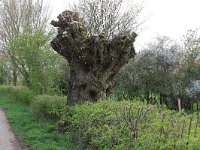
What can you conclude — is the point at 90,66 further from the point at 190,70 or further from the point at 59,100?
the point at 190,70

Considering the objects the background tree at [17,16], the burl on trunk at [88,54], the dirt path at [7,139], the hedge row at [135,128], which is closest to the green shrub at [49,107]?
the burl on trunk at [88,54]

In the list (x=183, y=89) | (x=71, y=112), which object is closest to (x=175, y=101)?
(x=183, y=89)

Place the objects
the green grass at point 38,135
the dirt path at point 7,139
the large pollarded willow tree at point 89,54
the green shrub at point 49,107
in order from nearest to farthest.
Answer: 1. the green grass at point 38,135
2. the dirt path at point 7,139
3. the large pollarded willow tree at point 89,54
4. the green shrub at point 49,107

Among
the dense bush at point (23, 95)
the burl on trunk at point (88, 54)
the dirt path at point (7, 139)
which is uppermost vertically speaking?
the burl on trunk at point (88, 54)

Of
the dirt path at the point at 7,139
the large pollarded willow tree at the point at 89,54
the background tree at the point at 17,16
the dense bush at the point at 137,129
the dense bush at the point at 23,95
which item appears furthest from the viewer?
the background tree at the point at 17,16

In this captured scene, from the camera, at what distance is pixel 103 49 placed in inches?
582

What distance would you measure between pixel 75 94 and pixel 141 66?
35.1ft

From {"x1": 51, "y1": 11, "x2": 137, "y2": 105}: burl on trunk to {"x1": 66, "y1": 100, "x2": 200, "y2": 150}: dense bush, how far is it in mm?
2985

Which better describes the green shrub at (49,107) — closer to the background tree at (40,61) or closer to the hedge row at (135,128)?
the hedge row at (135,128)

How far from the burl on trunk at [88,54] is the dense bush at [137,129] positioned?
2985 mm

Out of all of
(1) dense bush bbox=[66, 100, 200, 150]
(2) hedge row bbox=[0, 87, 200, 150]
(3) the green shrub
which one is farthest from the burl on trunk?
(1) dense bush bbox=[66, 100, 200, 150]

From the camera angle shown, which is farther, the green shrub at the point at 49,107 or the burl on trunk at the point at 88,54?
the green shrub at the point at 49,107

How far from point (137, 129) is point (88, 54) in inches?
274

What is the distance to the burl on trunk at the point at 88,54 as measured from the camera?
14.6m
